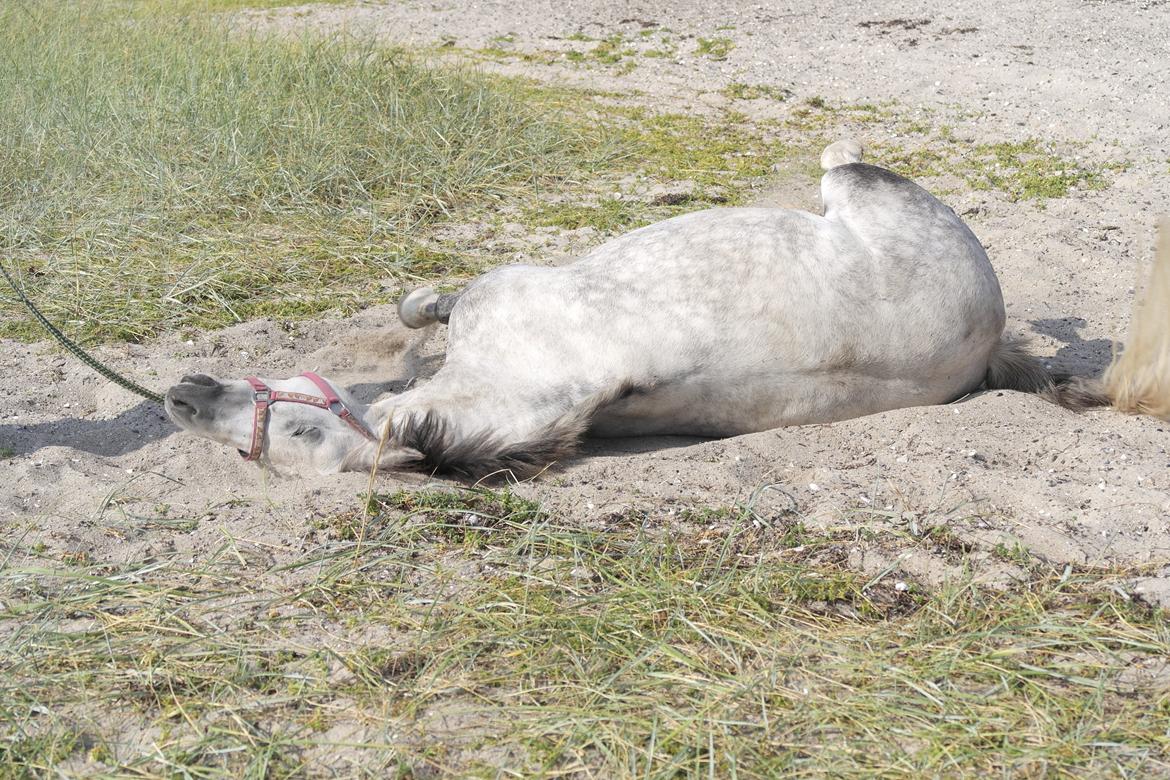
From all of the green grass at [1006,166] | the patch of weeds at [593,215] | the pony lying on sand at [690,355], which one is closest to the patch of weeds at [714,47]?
the green grass at [1006,166]

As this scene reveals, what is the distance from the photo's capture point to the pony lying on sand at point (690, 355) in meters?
3.04

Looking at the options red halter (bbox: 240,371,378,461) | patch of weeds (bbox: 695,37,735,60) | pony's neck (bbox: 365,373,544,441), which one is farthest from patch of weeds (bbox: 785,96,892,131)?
red halter (bbox: 240,371,378,461)

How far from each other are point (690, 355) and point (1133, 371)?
1381 millimetres

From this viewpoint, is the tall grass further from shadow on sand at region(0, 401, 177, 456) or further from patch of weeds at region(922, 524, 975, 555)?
patch of weeds at region(922, 524, 975, 555)

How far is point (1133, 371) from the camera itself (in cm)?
328

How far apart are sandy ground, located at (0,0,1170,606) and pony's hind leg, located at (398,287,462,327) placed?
8.3 inches

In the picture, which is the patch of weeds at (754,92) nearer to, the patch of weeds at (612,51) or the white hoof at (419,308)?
the patch of weeds at (612,51)

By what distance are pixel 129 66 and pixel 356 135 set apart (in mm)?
1761

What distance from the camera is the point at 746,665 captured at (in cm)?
217

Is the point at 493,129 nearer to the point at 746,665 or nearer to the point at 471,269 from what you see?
the point at 471,269

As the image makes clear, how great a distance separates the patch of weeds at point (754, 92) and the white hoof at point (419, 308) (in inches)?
147

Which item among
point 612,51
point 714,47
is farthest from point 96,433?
point 714,47

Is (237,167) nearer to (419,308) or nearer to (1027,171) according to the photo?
(419,308)

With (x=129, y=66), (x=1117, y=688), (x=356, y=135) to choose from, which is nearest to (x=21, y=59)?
(x=129, y=66)
